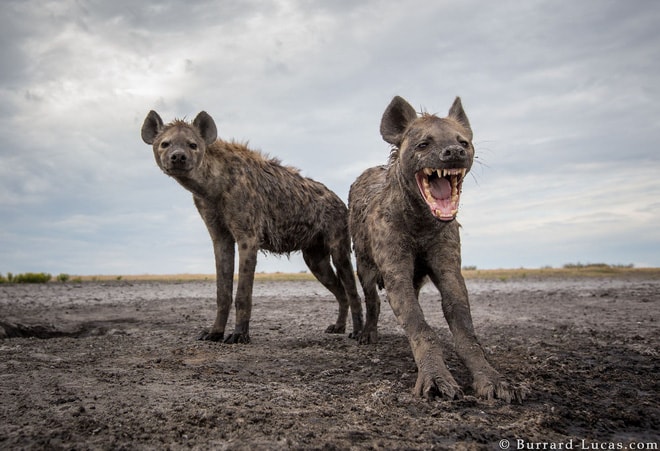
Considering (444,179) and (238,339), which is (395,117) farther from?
(238,339)

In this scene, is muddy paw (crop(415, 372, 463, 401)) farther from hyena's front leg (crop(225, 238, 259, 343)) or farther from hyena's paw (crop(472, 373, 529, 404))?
hyena's front leg (crop(225, 238, 259, 343))

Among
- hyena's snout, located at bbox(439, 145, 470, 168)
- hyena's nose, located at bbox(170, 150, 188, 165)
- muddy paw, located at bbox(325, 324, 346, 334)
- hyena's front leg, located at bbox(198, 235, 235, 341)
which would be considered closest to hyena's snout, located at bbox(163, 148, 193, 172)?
hyena's nose, located at bbox(170, 150, 188, 165)

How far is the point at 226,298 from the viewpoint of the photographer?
805 centimetres

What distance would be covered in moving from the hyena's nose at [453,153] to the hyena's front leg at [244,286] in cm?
359

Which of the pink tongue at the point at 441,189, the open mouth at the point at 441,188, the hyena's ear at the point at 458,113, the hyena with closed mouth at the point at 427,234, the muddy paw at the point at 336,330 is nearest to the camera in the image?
the hyena with closed mouth at the point at 427,234

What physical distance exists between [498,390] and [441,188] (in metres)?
1.84

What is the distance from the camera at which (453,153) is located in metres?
4.95

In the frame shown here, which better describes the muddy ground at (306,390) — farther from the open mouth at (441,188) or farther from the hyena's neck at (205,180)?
the hyena's neck at (205,180)

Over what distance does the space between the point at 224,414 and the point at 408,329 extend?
1.93 meters

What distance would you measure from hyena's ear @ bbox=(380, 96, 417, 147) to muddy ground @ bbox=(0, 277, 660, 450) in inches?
94.8

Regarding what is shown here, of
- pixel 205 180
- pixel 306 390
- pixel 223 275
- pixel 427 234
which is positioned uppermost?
pixel 205 180

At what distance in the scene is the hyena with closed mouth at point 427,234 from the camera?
188 inches

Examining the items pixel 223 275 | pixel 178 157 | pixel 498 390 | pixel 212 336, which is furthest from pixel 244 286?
pixel 498 390

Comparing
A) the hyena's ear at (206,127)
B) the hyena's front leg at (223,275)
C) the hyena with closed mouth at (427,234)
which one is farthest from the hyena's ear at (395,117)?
the hyena's front leg at (223,275)
